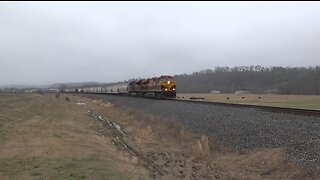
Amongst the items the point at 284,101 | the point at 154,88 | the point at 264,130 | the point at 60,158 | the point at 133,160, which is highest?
the point at 154,88

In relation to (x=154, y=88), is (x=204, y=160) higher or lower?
lower

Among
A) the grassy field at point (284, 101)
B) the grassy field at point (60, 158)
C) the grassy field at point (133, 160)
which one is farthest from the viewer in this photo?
the grassy field at point (284, 101)

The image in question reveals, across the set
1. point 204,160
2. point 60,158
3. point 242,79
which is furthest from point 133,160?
point 242,79

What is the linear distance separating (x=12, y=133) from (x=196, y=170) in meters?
11.6

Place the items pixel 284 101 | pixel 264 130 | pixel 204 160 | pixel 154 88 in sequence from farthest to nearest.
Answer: pixel 154 88, pixel 284 101, pixel 264 130, pixel 204 160

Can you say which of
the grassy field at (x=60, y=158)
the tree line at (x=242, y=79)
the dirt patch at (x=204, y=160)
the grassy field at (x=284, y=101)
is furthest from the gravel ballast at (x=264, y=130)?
the tree line at (x=242, y=79)

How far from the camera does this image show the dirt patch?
13883 mm

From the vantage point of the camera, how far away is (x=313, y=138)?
15.3m

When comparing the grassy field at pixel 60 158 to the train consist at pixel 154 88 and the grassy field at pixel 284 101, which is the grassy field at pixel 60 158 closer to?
the grassy field at pixel 284 101

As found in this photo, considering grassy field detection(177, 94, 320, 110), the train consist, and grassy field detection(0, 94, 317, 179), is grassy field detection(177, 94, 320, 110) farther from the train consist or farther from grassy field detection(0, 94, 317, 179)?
grassy field detection(0, 94, 317, 179)

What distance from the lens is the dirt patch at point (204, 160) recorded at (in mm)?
13883

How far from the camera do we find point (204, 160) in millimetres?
17250

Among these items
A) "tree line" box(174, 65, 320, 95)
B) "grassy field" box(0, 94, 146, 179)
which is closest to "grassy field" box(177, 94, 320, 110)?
"grassy field" box(0, 94, 146, 179)

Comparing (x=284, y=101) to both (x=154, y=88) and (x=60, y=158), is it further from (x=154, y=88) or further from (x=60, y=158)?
(x=60, y=158)
